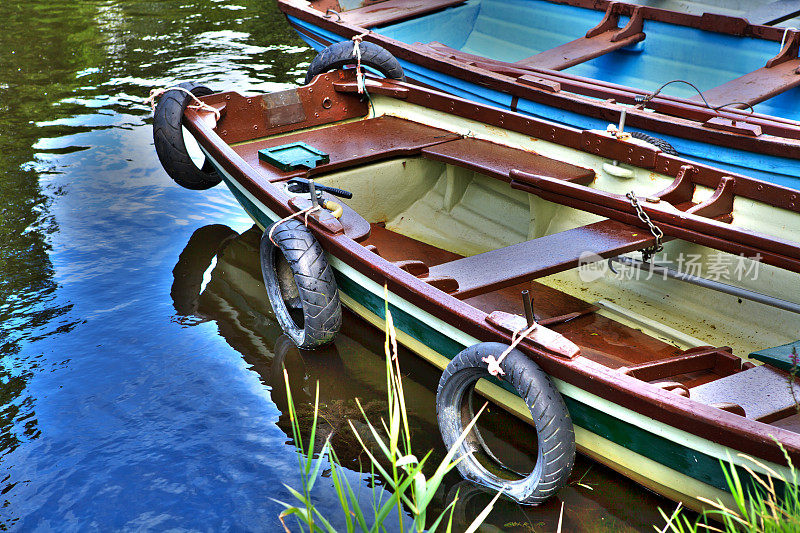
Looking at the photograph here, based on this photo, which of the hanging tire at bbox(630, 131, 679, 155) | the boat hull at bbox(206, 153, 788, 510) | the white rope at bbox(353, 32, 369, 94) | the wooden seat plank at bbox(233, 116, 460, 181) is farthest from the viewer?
the white rope at bbox(353, 32, 369, 94)

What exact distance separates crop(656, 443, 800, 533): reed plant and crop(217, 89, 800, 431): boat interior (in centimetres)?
38

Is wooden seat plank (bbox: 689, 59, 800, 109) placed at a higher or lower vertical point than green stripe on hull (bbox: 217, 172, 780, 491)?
higher

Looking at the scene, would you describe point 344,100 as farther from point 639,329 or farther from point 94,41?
point 94,41

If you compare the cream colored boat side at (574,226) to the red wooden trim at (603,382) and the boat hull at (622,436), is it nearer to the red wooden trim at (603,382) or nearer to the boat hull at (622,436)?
the boat hull at (622,436)

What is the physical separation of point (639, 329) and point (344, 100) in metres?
3.22

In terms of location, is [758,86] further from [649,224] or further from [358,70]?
[358,70]

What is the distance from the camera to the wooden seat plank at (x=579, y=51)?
7.35 meters

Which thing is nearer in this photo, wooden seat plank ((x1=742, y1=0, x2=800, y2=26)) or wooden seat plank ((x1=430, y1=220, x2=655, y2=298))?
wooden seat plank ((x1=430, y1=220, x2=655, y2=298))

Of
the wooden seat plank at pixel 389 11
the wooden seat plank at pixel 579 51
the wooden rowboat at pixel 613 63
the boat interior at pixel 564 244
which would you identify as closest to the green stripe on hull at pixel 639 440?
the boat interior at pixel 564 244

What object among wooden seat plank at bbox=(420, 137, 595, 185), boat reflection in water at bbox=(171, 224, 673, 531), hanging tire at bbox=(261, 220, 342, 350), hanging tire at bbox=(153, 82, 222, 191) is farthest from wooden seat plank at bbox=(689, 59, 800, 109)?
hanging tire at bbox=(153, 82, 222, 191)

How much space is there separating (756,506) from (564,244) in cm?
191

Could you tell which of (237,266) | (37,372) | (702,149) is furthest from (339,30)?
(37,372)

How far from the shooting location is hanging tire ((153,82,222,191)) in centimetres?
594

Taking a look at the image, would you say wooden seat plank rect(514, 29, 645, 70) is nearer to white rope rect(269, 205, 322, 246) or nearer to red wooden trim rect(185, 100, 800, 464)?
white rope rect(269, 205, 322, 246)
